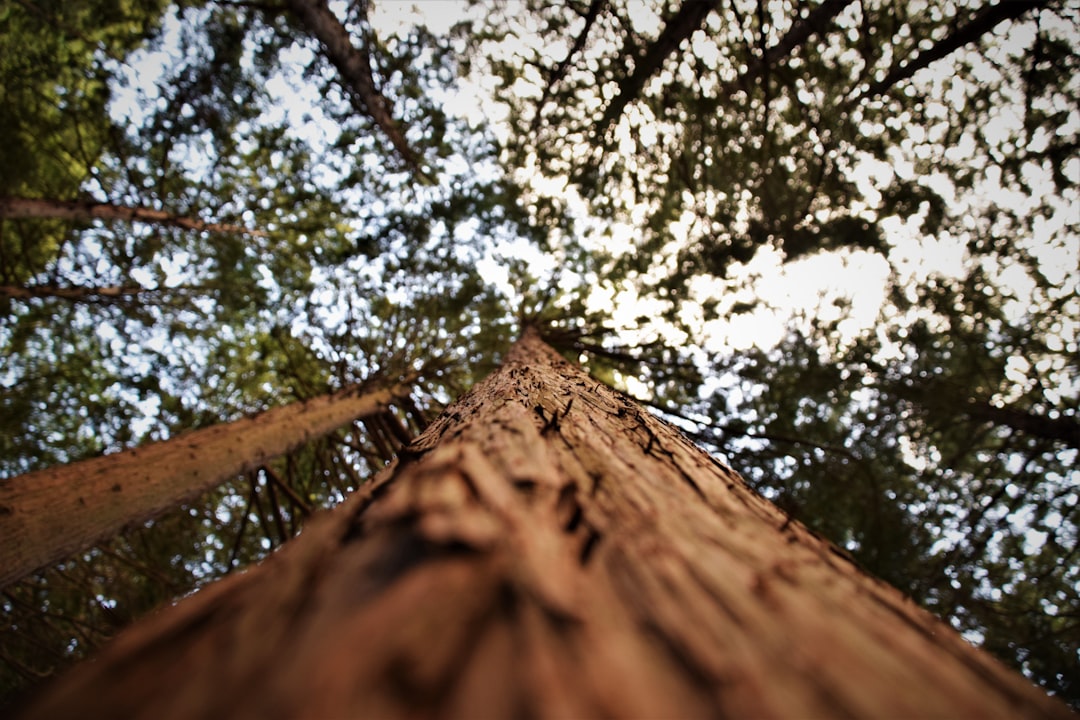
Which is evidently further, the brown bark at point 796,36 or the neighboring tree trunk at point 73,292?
the neighboring tree trunk at point 73,292

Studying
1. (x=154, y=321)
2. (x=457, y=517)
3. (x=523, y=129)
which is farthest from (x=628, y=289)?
(x=154, y=321)

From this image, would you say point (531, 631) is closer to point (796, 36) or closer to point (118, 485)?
A: point (118, 485)

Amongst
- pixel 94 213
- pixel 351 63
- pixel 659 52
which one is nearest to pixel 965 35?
pixel 659 52

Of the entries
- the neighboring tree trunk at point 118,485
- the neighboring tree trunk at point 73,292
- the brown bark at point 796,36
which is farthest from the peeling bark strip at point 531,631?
the neighboring tree trunk at point 73,292

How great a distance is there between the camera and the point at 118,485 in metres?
3.28

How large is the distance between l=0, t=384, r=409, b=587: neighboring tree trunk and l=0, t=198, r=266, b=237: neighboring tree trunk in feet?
15.5

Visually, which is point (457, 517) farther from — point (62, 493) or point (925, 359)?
point (925, 359)

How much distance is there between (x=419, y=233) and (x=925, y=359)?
7.58m

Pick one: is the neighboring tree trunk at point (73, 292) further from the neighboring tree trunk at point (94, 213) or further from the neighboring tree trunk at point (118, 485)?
the neighboring tree trunk at point (118, 485)

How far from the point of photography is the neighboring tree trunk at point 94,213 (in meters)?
6.32

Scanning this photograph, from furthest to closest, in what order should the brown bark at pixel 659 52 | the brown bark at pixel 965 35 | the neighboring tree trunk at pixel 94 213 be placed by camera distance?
the neighboring tree trunk at pixel 94 213 < the brown bark at pixel 659 52 < the brown bark at pixel 965 35

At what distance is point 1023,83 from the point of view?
17.1ft

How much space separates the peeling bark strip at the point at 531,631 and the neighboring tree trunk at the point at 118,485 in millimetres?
3127

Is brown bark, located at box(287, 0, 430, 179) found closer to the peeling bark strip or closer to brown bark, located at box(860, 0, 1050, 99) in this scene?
brown bark, located at box(860, 0, 1050, 99)
